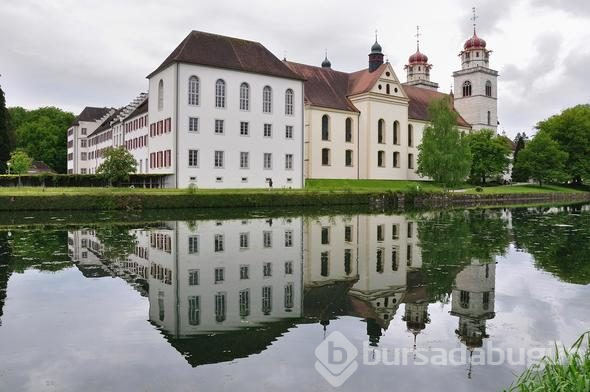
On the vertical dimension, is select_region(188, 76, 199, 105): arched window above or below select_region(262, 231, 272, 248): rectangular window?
above

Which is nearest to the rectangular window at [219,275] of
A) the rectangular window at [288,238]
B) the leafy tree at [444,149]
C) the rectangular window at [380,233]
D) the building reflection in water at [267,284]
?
the building reflection in water at [267,284]

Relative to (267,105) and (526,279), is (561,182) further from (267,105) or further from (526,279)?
(526,279)

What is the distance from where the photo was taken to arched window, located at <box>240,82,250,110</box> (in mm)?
51219

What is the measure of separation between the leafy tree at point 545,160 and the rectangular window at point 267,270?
7260 cm

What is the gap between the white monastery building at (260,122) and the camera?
4850 cm

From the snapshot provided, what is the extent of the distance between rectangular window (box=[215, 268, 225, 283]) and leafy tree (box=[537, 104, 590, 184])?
265 ft

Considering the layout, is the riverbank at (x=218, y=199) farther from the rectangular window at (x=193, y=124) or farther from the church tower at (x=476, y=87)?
the church tower at (x=476, y=87)

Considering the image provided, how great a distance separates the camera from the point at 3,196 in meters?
31.0

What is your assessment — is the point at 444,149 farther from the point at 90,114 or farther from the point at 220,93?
the point at 90,114

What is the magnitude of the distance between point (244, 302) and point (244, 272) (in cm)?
284

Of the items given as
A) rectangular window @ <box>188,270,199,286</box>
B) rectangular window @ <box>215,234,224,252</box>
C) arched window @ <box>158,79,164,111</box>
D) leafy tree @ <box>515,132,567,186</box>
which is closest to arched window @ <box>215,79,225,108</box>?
arched window @ <box>158,79,164,111</box>

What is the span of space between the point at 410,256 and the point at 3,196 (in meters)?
25.7

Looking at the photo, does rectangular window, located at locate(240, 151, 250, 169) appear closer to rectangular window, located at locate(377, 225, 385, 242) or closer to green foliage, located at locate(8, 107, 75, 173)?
rectangular window, located at locate(377, 225, 385, 242)

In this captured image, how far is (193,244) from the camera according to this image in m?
16.9
